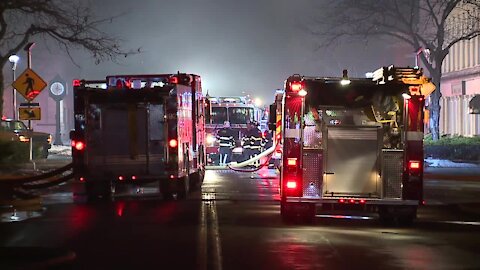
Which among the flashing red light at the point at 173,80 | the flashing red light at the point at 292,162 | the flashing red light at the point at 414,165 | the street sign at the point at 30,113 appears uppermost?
the flashing red light at the point at 173,80

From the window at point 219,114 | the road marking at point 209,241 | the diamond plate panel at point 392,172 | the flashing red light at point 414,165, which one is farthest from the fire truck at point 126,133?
the window at point 219,114

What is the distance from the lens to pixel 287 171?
525 inches

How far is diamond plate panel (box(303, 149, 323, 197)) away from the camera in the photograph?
13.4 m

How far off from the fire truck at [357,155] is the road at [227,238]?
18.2 inches

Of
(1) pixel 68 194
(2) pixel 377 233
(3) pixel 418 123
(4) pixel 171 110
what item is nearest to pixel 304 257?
(2) pixel 377 233

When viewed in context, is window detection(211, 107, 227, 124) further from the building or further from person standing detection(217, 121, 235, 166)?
the building

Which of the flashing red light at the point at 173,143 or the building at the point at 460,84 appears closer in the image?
the flashing red light at the point at 173,143

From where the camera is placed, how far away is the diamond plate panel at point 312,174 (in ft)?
44.1

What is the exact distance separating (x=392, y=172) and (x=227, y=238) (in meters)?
3.45

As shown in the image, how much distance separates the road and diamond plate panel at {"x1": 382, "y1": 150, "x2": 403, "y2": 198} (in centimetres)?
65

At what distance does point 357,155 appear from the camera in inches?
539

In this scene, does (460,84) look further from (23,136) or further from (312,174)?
(312,174)

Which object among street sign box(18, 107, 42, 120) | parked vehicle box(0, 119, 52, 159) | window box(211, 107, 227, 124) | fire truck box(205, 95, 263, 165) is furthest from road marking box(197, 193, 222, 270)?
parked vehicle box(0, 119, 52, 159)

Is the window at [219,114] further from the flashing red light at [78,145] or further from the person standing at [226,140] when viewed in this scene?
the flashing red light at [78,145]
